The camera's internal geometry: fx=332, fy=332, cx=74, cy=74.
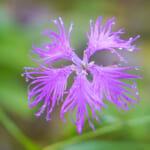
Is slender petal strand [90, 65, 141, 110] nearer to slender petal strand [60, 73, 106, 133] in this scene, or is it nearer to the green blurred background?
slender petal strand [60, 73, 106, 133]

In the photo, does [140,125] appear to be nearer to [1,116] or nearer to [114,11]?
[1,116]

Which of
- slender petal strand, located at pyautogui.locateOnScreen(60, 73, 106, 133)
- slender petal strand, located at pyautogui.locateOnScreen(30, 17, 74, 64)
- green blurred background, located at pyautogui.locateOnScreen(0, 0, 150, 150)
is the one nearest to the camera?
slender petal strand, located at pyautogui.locateOnScreen(60, 73, 106, 133)

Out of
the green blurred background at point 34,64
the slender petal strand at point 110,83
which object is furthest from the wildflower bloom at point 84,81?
the green blurred background at point 34,64

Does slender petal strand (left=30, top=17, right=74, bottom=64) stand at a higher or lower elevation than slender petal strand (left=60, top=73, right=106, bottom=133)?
higher

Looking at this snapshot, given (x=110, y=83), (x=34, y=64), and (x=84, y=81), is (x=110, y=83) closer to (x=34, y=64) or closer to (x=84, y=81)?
(x=84, y=81)

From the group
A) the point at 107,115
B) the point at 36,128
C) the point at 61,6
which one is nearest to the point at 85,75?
the point at 107,115

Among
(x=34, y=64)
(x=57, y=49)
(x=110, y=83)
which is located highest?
(x=57, y=49)

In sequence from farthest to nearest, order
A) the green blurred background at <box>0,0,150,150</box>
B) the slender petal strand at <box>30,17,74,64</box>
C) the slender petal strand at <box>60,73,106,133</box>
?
the green blurred background at <box>0,0,150,150</box>, the slender petal strand at <box>30,17,74,64</box>, the slender petal strand at <box>60,73,106,133</box>

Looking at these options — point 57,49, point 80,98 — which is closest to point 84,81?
point 80,98

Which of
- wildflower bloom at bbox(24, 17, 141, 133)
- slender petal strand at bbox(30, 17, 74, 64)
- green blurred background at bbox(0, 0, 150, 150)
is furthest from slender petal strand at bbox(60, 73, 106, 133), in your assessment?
green blurred background at bbox(0, 0, 150, 150)
